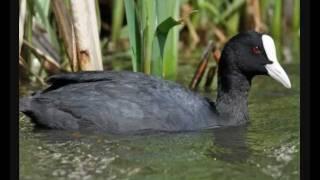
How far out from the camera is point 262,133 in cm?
498

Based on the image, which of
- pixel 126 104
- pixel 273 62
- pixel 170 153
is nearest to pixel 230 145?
pixel 170 153

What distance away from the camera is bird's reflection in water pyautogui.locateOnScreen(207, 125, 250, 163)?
436cm

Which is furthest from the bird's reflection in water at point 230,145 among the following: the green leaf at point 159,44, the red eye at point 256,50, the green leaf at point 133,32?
the green leaf at point 133,32

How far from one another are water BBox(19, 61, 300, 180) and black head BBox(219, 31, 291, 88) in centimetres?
36

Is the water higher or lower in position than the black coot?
lower

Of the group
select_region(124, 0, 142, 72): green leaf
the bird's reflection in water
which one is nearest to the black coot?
the bird's reflection in water

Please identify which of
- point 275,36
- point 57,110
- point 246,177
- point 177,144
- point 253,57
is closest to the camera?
point 246,177

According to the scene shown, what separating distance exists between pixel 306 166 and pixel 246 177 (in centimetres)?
63

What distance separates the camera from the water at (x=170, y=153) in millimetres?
3947

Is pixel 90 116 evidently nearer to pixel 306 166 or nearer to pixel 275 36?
pixel 306 166

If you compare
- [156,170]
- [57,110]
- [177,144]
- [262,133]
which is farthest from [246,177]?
[57,110]

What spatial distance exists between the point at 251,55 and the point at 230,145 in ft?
2.75

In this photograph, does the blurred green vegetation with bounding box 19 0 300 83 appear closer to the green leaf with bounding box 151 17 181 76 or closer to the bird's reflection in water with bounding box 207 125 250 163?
the green leaf with bounding box 151 17 181 76

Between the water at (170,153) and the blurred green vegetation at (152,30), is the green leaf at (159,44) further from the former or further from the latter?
the water at (170,153)
